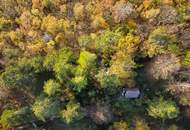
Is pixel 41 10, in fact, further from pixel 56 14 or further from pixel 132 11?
pixel 132 11

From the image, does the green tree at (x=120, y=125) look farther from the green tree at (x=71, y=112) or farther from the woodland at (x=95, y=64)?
the green tree at (x=71, y=112)

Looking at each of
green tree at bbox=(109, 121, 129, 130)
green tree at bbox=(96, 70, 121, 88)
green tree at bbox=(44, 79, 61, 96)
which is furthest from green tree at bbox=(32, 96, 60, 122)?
green tree at bbox=(109, 121, 129, 130)

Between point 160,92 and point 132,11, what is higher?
point 132,11

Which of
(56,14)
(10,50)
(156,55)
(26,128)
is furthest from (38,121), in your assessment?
(156,55)

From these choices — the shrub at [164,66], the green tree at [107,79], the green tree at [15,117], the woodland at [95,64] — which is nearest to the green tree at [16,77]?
the woodland at [95,64]

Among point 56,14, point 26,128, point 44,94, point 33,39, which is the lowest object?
point 26,128

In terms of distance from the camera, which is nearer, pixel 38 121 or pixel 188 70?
pixel 188 70
